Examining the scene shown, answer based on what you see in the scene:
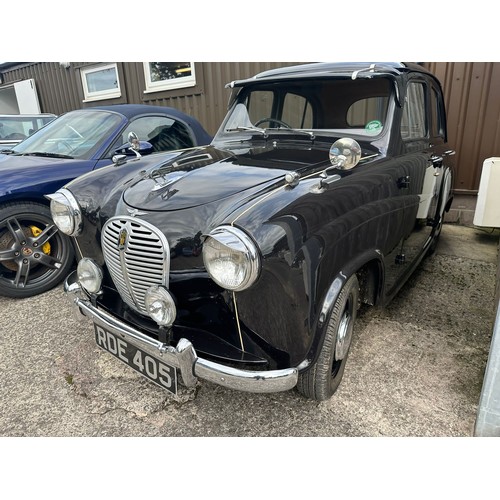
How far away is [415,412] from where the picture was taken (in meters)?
2.10

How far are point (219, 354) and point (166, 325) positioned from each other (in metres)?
0.29

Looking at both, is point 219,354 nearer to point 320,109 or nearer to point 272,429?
point 272,429

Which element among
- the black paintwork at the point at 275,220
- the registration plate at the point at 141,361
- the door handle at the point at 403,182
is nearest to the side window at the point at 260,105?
the black paintwork at the point at 275,220

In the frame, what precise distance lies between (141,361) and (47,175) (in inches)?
88.4

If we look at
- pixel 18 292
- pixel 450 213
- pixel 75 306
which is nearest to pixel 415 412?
pixel 75 306

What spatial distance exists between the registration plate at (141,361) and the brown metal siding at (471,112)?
18.1 feet

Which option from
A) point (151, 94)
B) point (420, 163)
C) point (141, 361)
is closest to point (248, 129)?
point (420, 163)

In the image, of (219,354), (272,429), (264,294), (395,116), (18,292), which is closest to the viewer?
(264,294)

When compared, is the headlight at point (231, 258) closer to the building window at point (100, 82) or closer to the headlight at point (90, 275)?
the headlight at point (90, 275)

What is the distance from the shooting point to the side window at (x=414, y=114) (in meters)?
2.75

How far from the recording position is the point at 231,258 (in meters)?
1.58

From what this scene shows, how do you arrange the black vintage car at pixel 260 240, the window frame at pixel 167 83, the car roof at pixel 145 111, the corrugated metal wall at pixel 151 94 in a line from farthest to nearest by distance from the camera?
the window frame at pixel 167 83 → the corrugated metal wall at pixel 151 94 → the car roof at pixel 145 111 → the black vintage car at pixel 260 240

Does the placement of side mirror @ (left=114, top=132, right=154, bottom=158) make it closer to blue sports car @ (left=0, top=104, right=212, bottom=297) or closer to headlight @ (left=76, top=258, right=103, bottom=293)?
blue sports car @ (left=0, top=104, right=212, bottom=297)

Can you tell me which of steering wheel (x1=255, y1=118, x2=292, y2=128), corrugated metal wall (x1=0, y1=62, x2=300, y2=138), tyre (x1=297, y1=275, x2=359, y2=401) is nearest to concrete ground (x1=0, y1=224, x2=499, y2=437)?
tyre (x1=297, y1=275, x2=359, y2=401)
